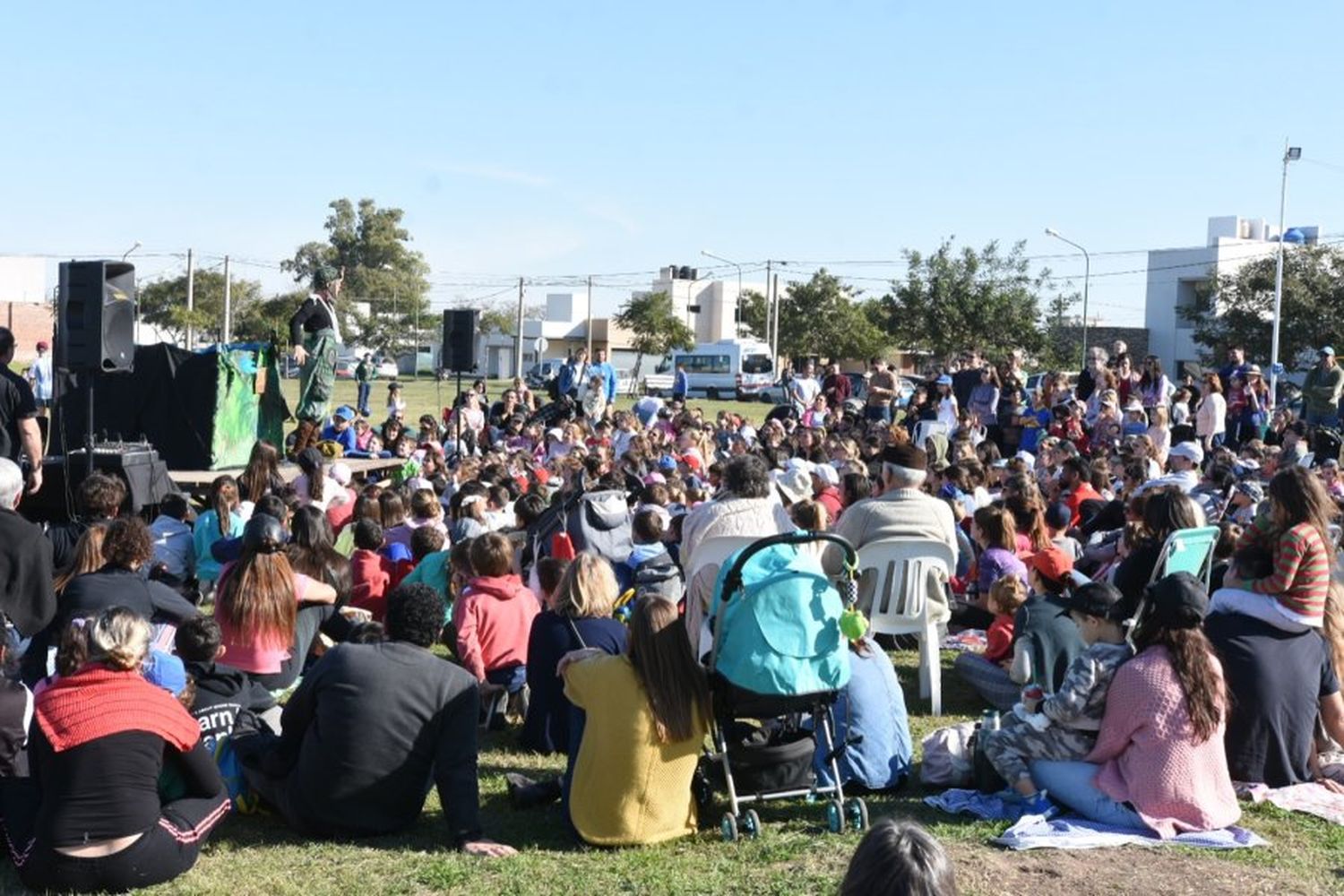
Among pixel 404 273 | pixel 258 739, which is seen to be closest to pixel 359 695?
pixel 258 739

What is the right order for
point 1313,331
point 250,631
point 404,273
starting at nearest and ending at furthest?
point 250,631, point 1313,331, point 404,273

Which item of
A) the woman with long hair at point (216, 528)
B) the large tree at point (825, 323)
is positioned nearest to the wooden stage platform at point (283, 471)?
the woman with long hair at point (216, 528)

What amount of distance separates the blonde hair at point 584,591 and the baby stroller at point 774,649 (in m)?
1.08

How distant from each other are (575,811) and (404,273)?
82.1 metres

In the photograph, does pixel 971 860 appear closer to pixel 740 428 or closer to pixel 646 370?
pixel 740 428

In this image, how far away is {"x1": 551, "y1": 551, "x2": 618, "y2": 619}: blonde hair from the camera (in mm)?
6594

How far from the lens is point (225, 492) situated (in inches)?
397

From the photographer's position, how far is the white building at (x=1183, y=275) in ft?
218

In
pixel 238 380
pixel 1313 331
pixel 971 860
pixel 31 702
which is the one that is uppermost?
pixel 1313 331

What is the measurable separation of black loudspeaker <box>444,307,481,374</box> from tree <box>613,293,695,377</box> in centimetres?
5480

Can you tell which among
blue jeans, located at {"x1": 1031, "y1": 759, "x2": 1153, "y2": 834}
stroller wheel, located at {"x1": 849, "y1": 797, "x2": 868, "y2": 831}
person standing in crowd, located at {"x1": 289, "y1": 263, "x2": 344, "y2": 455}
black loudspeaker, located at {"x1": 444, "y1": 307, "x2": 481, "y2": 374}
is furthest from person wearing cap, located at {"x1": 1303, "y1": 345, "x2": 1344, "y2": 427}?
stroller wheel, located at {"x1": 849, "y1": 797, "x2": 868, "y2": 831}

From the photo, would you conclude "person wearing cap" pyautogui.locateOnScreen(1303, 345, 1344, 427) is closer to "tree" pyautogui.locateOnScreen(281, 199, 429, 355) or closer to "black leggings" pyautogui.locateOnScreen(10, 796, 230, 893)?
"black leggings" pyautogui.locateOnScreen(10, 796, 230, 893)

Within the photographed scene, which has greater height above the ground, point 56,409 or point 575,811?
point 56,409

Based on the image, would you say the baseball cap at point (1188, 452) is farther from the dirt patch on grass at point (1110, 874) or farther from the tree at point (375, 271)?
the tree at point (375, 271)
